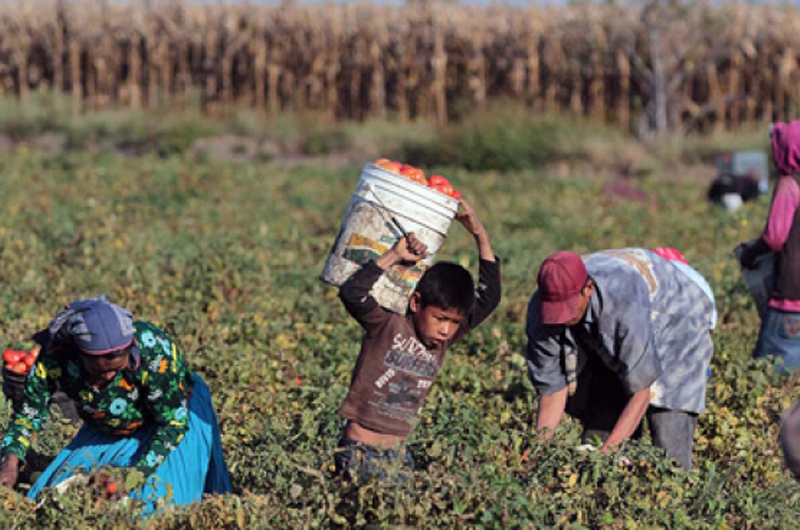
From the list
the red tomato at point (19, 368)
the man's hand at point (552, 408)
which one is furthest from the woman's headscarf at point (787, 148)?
the red tomato at point (19, 368)

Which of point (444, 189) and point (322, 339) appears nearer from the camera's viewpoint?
point (444, 189)

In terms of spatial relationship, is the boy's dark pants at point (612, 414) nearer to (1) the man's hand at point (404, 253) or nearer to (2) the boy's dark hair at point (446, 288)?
(2) the boy's dark hair at point (446, 288)

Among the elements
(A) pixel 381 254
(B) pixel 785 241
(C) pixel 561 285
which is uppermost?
(A) pixel 381 254

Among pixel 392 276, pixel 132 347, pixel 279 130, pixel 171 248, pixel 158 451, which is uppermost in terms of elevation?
pixel 392 276

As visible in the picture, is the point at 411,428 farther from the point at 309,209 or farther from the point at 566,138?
the point at 566,138

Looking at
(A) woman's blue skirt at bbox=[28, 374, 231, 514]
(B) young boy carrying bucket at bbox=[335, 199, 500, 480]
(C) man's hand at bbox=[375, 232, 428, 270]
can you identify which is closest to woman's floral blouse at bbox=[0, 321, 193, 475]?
(A) woman's blue skirt at bbox=[28, 374, 231, 514]

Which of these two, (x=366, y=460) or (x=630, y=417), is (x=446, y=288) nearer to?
(x=366, y=460)

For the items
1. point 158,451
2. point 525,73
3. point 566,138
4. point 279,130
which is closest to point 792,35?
point 525,73

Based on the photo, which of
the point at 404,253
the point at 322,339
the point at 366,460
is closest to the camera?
the point at 366,460

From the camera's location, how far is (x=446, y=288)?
15.5ft

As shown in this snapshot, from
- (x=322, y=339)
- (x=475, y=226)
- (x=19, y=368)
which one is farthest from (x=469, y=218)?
(x=322, y=339)

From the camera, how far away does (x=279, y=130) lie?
71.2 feet

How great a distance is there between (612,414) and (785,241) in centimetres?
161

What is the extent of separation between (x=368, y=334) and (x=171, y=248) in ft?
20.5
